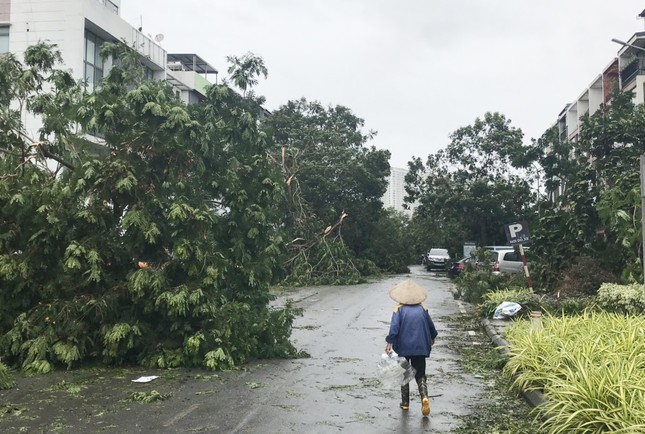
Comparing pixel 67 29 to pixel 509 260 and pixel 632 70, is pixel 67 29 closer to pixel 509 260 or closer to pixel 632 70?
pixel 509 260

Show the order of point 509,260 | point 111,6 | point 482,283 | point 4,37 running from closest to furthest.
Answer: point 482,283 → point 4,37 → point 509,260 → point 111,6

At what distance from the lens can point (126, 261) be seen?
1061cm

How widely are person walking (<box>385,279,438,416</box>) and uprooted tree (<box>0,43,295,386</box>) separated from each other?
11.3ft

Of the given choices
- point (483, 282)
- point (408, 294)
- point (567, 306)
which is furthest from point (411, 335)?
point (483, 282)

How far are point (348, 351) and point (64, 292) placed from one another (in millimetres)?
5032

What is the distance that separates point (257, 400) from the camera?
7801 millimetres

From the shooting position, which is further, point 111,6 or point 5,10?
point 111,6

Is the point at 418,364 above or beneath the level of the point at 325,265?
beneath

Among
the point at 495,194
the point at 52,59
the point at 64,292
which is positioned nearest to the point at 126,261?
the point at 64,292

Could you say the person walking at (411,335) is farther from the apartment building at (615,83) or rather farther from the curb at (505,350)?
the apartment building at (615,83)

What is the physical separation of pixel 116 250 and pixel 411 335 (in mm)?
5477

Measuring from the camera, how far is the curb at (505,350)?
7.31 m

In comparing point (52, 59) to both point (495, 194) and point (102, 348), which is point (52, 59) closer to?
point (102, 348)

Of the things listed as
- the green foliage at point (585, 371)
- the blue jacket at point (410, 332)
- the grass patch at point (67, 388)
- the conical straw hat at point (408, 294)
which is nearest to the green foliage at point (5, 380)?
the grass patch at point (67, 388)
